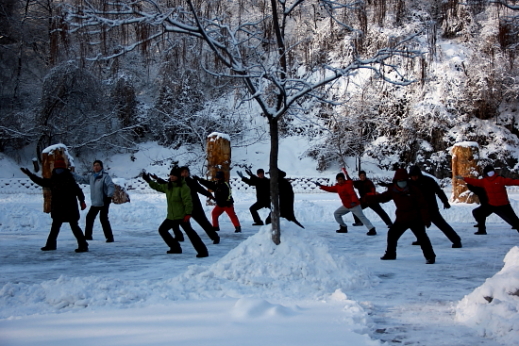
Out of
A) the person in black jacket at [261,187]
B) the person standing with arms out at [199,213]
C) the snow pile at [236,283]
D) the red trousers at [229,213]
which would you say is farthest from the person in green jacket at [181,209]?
the person in black jacket at [261,187]

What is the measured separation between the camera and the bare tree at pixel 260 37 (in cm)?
589

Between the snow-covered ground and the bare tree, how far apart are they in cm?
85

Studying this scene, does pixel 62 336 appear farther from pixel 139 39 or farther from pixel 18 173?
pixel 18 173

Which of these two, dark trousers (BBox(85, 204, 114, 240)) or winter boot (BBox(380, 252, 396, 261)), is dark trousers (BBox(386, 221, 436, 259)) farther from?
dark trousers (BBox(85, 204, 114, 240))

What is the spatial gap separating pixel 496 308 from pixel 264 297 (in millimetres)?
2269

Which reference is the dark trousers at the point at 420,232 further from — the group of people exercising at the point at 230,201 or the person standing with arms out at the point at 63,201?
the person standing with arms out at the point at 63,201

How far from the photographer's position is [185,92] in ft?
102

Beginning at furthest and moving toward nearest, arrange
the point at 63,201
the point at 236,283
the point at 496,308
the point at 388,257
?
the point at 63,201, the point at 388,257, the point at 236,283, the point at 496,308

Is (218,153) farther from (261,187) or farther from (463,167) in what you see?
(463,167)

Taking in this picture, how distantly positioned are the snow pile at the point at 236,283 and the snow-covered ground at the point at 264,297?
13 mm

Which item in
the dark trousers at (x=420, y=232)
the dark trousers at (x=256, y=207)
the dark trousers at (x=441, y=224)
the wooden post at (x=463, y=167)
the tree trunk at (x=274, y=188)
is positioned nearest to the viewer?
the tree trunk at (x=274, y=188)

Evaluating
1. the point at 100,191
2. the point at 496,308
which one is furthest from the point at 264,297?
the point at 100,191

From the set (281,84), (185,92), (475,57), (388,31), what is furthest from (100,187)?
(475,57)

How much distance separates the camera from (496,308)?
13.8 feet
